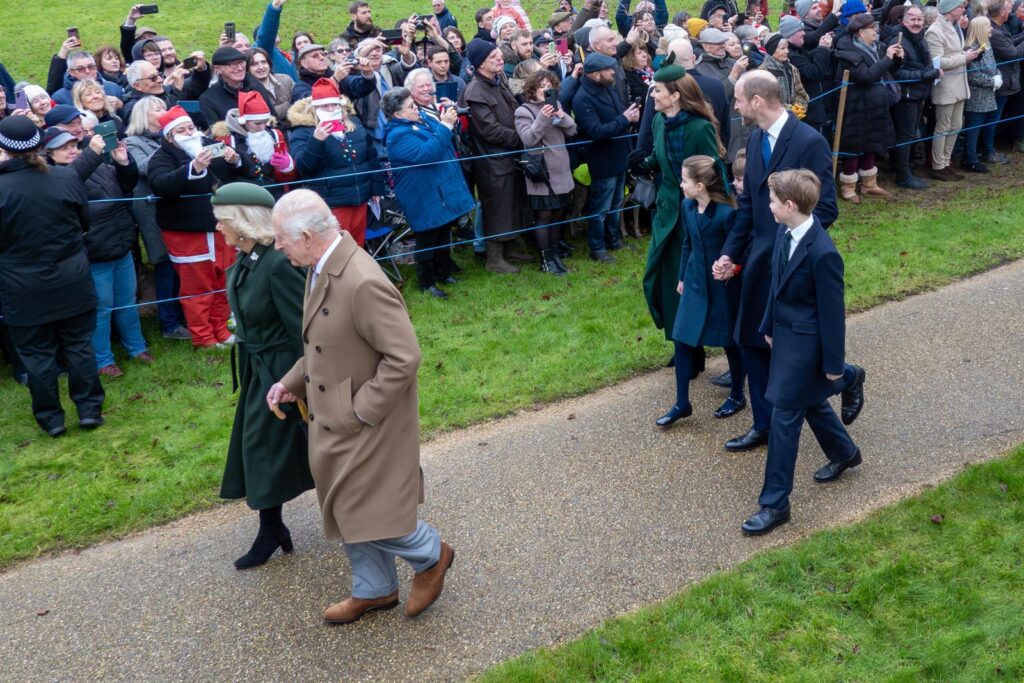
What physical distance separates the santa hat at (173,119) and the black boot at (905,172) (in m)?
8.40

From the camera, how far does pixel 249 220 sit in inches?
194

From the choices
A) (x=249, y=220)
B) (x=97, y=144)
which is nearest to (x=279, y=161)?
(x=97, y=144)

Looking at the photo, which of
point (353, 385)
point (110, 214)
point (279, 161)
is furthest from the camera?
point (279, 161)

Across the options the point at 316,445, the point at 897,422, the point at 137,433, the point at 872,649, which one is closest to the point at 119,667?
the point at 316,445

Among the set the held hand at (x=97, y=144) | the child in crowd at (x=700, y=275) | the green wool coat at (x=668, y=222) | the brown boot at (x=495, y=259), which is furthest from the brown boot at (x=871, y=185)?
the held hand at (x=97, y=144)

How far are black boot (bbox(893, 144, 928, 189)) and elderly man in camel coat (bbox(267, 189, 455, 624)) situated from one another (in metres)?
9.59

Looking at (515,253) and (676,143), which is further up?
(676,143)

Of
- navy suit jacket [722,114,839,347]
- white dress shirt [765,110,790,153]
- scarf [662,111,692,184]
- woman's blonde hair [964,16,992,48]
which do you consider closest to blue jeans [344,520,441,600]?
navy suit jacket [722,114,839,347]

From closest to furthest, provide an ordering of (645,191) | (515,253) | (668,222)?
(668,222) → (645,191) → (515,253)

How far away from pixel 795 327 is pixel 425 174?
4854mm

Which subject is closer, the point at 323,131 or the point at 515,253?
the point at 323,131

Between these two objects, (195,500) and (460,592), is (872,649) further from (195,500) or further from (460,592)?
(195,500)

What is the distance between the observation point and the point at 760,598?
487 cm

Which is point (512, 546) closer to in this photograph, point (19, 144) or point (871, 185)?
point (19, 144)
